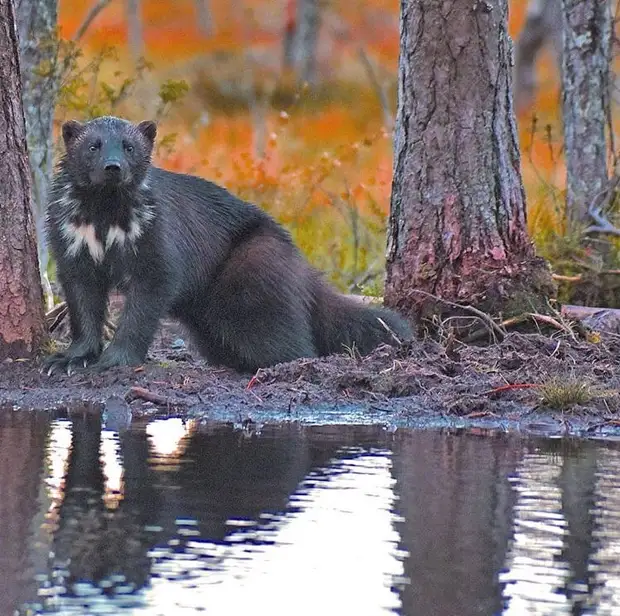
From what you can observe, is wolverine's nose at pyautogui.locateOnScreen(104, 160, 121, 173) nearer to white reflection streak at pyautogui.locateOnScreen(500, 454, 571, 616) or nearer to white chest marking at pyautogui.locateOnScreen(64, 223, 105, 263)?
white chest marking at pyautogui.locateOnScreen(64, 223, 105, 263)

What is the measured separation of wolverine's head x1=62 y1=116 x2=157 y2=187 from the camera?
712cm

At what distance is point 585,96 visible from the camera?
10.2 meters

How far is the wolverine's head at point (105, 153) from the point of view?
712cm

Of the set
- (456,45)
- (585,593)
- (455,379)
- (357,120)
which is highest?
(357,120)

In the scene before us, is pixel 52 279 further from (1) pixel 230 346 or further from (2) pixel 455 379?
(2) pixel 455 379

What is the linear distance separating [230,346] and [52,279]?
3171mm

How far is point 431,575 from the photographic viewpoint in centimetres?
388

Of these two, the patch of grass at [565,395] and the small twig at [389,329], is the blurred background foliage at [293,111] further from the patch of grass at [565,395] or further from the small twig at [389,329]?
the patch of grass at [565,395]

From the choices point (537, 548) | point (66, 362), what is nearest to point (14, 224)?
point (66, 362)

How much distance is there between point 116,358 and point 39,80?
3.32 m

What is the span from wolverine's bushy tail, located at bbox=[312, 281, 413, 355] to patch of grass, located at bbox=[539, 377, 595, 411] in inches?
45.5

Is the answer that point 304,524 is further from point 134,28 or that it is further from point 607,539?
point 134,28

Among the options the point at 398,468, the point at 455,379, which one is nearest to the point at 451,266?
the point at 455,379

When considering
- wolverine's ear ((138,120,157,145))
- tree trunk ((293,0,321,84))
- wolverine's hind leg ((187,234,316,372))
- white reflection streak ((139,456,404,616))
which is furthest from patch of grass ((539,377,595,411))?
tree trunk ((293,0,321,84))
